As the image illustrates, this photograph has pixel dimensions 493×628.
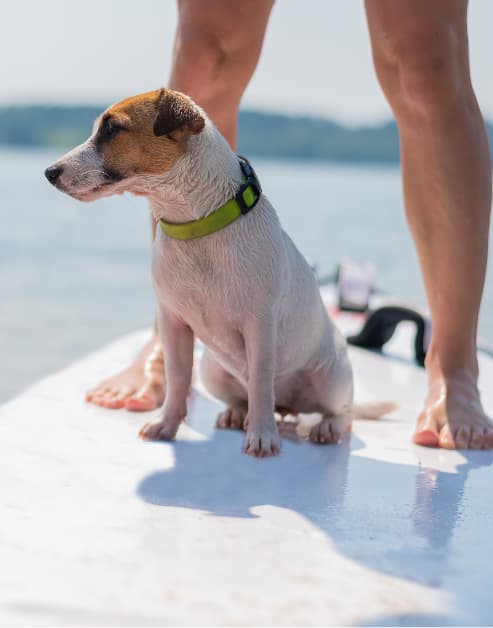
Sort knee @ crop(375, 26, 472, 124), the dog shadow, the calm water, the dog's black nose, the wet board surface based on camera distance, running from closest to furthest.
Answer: the wet board surface, the dog shadow, the dog's black nose, knee @ crop(375, 26, 472, 124), the calm water

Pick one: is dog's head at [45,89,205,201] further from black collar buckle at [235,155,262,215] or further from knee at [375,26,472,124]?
knee at [375,26,472,124]

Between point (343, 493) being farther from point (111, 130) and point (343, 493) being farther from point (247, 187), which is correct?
point (111, 130)

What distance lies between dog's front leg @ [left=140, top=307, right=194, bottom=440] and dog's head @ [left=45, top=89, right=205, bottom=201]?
11.7 inches

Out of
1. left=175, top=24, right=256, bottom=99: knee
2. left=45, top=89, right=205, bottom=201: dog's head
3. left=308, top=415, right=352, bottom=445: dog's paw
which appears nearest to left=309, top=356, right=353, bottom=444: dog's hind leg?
left=308, top=415, right=352, bottom=445: dog's paw

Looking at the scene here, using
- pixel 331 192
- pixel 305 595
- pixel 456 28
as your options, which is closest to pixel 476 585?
pixel 305 595

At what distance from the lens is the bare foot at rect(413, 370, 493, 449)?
1.75 metres

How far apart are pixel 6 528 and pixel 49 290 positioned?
4.41m

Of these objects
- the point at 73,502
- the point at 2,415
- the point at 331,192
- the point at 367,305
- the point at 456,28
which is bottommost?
the point at 331,192

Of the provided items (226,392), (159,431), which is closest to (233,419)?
(226,392)

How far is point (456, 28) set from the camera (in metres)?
1.82

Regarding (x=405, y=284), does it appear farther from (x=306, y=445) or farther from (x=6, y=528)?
(x=6, y=528)

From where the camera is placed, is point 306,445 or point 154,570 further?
point 306,445

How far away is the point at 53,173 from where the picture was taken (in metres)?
1.47

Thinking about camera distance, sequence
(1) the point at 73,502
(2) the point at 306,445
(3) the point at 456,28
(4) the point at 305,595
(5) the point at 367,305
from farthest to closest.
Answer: (5) the point at 367,305 < (3) the point at 456,28 < (2) the point at 306,445 < (1) the point at 73,502 < (4) the point at 305,595
